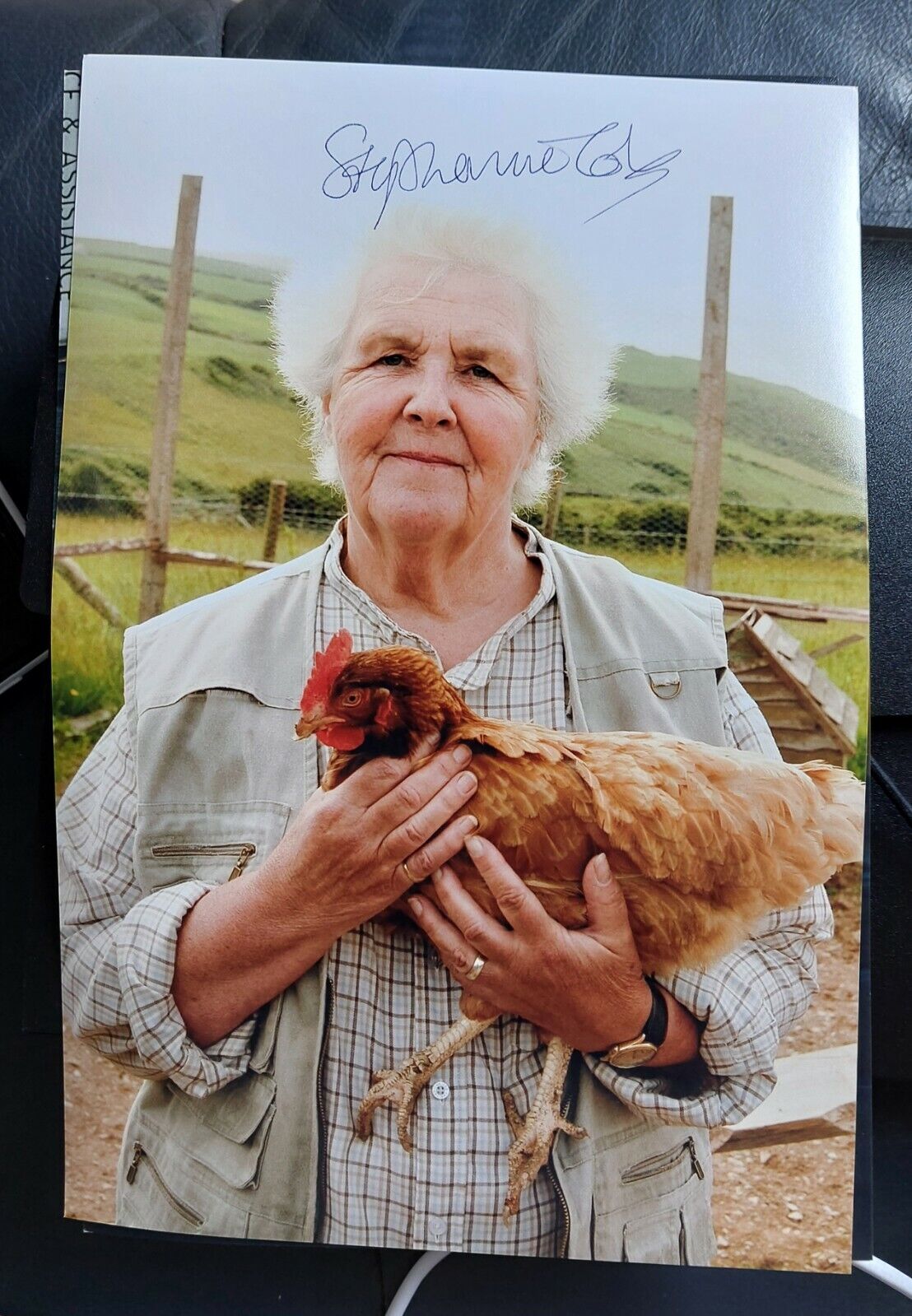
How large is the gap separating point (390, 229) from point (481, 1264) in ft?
4.19

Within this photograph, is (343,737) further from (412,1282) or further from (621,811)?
(412,1282)

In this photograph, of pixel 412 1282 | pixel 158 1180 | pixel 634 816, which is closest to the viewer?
pixel 634 816

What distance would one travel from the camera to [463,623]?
100 cm

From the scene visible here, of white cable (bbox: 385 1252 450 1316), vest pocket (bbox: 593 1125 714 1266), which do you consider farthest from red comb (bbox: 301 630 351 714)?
Answer: white cable (bbox: 385 1252 450 1316)

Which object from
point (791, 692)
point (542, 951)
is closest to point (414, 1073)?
point (542, 951)

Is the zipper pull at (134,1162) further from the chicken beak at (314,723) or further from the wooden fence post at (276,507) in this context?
the wooden fence post at (276,507)

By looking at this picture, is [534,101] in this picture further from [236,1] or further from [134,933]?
[134,933]

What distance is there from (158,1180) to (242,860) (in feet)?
1.30

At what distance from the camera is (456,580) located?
0.99m

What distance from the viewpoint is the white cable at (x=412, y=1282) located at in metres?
1.14

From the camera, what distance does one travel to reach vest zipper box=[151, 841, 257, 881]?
98cm

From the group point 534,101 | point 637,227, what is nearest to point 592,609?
point 637,227

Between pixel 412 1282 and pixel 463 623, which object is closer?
pixel 463 623

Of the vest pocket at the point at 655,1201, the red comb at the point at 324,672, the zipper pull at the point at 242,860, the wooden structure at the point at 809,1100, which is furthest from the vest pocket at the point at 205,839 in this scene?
the wooden structure at the point at 809,1100
